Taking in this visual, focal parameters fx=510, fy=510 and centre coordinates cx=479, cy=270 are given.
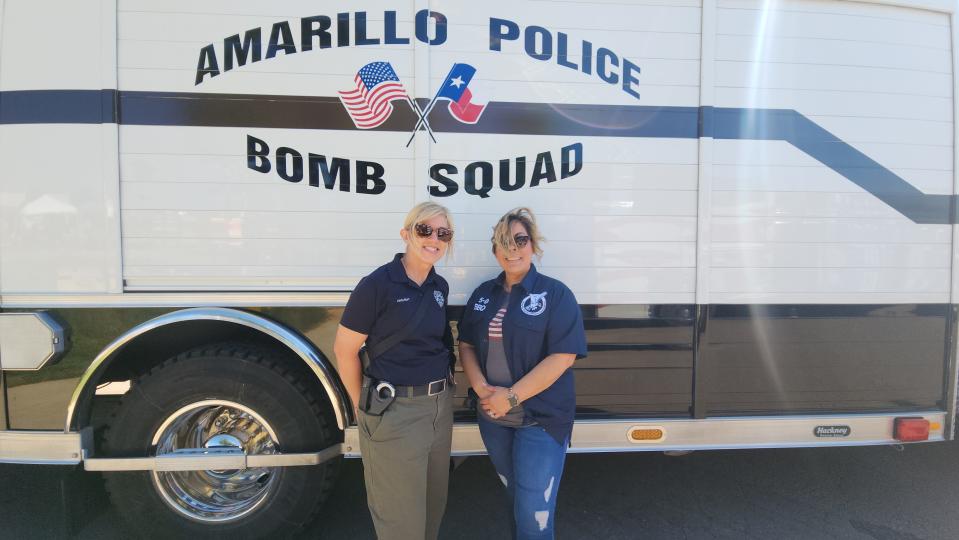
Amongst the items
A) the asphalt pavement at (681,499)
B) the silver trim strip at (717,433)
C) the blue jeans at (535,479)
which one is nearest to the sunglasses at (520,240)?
the blue jeans at (535,479)

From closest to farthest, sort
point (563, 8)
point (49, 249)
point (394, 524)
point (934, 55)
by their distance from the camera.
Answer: point (394, 524) < point (49, 249) < point (563, 8) < point (934, 55)

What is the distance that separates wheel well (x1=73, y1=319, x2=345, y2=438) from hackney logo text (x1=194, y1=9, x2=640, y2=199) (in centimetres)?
82

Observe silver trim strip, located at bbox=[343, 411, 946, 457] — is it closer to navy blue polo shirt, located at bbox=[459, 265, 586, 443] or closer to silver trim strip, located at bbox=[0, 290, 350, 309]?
navy blue polo shirt, located at bbox=[459, 265, 586, 443]

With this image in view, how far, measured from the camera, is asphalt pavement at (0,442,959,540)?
2.80 meters

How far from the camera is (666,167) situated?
2537 millimetres

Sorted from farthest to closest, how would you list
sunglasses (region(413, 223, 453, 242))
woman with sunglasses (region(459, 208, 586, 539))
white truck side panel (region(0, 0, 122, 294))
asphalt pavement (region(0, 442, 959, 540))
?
asphalt pavement (region(0, 442, 959, 540)), white truck side panel (region(0, 0, 122, 294)), woman with sunglasses (region(459, 208, 586, 539)), sunglasses (region(413, 223, 453, 242))

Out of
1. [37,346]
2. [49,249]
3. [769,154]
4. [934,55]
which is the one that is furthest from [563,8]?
[37,346]

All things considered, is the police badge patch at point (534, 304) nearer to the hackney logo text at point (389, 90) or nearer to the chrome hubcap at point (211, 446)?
the hackney logo text at point (389, 90)

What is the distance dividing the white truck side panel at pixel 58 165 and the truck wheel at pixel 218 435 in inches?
23.6

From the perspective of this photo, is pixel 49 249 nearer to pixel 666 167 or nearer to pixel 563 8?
pixel 563 8

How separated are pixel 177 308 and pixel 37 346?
2.08ft

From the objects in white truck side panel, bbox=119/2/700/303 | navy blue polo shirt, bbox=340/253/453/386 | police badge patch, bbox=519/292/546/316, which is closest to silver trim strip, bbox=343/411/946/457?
white truck side panel, bbox=119/2/700/303

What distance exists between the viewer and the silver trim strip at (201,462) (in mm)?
2434

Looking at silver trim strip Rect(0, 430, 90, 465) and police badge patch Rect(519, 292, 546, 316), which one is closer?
police badge patch Rect(519, 292, 546, 316)
